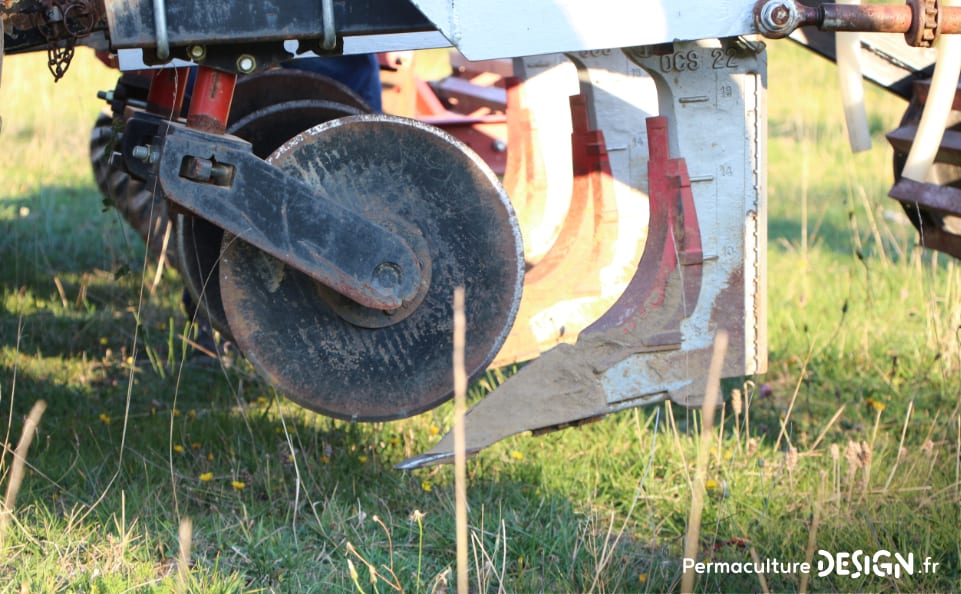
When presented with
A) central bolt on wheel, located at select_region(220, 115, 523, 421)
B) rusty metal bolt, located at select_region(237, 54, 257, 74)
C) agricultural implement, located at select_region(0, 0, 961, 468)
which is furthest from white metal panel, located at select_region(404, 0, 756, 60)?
rusty metal bolt, located at select_region(237, 54, 257, 74)

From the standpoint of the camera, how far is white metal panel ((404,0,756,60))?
2.41 meters

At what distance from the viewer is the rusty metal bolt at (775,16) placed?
250 cm

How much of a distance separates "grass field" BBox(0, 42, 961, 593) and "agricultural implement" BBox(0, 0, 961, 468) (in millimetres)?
343

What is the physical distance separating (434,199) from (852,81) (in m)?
1.42

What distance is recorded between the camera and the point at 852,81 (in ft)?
10.6

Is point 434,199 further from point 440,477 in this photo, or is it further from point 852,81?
point 852,81

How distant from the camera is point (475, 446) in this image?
254 centimetres

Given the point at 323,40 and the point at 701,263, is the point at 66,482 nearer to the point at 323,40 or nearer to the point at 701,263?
the point at 323,40

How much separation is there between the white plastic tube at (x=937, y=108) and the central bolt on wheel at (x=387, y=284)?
1.24m

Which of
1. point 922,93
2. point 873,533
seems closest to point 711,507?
point 873,533

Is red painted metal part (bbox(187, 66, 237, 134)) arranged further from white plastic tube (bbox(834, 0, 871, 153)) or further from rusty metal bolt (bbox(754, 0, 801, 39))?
Answer: white plastic tube (bbox(834, 0, 871, 153))

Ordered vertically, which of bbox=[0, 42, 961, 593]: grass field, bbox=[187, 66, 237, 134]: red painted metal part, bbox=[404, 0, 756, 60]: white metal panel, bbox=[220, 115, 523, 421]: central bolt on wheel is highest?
bbox=[404, 0, 756, 60]: white metal panel

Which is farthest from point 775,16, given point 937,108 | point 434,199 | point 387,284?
point 387,284

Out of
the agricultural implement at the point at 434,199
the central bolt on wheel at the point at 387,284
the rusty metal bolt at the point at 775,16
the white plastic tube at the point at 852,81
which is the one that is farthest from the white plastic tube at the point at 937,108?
the central bolt on wheel at the point at 387,284
